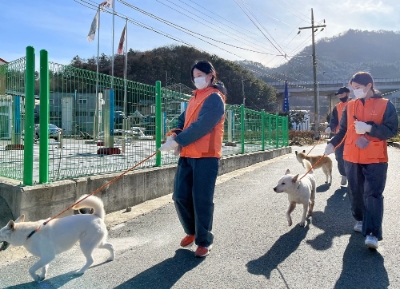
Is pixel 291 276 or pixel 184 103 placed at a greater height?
pixel 184 103

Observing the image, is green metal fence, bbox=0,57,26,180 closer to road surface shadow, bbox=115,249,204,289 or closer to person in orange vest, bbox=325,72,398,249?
road surface shadow, bbox=115,249,204,289

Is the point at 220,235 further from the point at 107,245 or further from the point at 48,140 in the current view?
the point at 48,140

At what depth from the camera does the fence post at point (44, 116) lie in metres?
5.10

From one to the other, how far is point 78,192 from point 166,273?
2367 mm

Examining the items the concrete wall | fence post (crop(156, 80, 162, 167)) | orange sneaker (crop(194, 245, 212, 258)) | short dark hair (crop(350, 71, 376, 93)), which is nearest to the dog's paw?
the concrete wall

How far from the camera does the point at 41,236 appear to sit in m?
3.48

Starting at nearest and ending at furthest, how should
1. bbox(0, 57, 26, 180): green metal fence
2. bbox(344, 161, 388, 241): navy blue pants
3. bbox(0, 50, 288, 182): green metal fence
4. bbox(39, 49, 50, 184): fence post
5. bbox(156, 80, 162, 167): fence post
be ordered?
bbox(344, 161, 388, 241): navy blue pants, bbox(39, 49, 50, 184): fence post, bbox(0, 57, 26, 180): green metal fence, bbox(0, 50, 288, 182): green metal fence, bbox(156, 80, 162, 167): fence post

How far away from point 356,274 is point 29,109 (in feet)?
13.8

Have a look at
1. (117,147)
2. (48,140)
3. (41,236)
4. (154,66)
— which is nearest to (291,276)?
(41,236)

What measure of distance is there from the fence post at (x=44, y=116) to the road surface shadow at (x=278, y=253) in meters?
2.97

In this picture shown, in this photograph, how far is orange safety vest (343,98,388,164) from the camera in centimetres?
425

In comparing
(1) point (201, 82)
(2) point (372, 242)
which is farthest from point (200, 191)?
(2) point (372, 242)

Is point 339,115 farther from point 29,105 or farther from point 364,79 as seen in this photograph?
point 29,105

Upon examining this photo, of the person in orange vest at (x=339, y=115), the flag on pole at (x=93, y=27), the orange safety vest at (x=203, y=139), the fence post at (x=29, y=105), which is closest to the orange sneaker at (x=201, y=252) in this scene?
the orange safety vest at (x=203, y=139)
